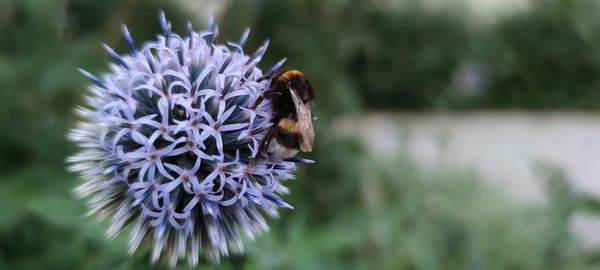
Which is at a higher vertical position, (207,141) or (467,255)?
(207,141)

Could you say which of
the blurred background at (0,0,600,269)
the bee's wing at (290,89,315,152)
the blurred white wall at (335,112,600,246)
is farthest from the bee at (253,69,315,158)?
the blurred white wall at (335,112,600,246)

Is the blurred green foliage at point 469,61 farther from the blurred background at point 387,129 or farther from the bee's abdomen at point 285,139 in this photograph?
the bee's abdomen at point 285,139

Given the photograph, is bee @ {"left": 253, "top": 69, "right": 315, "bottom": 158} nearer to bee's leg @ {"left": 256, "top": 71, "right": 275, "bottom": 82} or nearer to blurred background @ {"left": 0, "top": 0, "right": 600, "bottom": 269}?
bee's leg @ {"left": 256, "top": 71, "right": 275, "bottom": 82}

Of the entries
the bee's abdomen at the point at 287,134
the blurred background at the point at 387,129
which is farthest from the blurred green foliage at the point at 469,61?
the bee's abdomen at the point at 287,134

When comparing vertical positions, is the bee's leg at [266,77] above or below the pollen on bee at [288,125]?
above

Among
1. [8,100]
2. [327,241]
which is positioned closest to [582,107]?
[327,241]

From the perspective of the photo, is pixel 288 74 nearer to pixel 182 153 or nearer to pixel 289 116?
pixel 289 116

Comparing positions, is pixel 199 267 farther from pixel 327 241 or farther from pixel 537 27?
pixel 537 27

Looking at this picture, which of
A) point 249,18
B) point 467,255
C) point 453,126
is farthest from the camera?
point 453,126
